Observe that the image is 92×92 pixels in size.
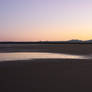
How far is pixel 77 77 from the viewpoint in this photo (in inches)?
317

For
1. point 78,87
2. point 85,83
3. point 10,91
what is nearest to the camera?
point 10,91

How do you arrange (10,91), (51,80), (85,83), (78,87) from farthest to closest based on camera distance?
(51,80) < (85,83) < (78,87) < (10,91)

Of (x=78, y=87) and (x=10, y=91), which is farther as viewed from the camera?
(x=78, y=87)

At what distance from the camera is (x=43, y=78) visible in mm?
7957

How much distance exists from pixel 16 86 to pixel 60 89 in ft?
5.94

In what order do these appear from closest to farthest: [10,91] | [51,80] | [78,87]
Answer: [10,91], [78,87], [51,80]

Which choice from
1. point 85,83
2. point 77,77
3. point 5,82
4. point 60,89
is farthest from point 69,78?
point 5,82

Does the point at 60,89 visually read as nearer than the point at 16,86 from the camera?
Yes

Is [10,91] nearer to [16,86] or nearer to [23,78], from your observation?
[16,86]

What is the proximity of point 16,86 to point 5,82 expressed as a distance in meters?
0.83

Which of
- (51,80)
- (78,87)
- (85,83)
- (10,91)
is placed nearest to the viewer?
(10,91)

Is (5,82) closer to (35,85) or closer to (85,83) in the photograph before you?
(35,85)

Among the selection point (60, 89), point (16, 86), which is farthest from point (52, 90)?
point (16, 86)

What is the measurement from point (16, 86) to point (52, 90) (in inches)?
60.7
